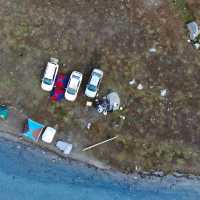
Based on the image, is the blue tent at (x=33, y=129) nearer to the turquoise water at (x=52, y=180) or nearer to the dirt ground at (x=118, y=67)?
the dirt ground at (x=118, y=67)

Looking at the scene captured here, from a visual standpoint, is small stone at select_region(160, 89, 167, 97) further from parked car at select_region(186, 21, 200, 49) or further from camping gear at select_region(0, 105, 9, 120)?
camping gear at select_region(0, 105, 9, 120)

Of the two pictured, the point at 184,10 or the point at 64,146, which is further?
the point at 184,10

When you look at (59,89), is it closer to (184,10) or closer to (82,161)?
(82,161)

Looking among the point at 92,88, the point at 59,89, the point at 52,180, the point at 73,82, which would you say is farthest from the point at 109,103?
the point at 52,180

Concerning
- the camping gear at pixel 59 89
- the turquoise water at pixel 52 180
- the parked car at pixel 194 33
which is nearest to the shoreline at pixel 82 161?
the turquoise water at pixel 52 180

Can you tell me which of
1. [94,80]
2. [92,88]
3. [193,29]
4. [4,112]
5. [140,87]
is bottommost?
[4,112]

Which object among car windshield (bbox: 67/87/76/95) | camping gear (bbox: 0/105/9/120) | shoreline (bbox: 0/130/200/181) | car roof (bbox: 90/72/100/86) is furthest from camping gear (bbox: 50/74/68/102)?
shoreline (bbox: 0/130/200/181)

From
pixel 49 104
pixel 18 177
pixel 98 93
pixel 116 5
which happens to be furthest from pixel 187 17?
pixel 18 177

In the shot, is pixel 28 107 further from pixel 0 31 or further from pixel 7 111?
pixel 0 31
